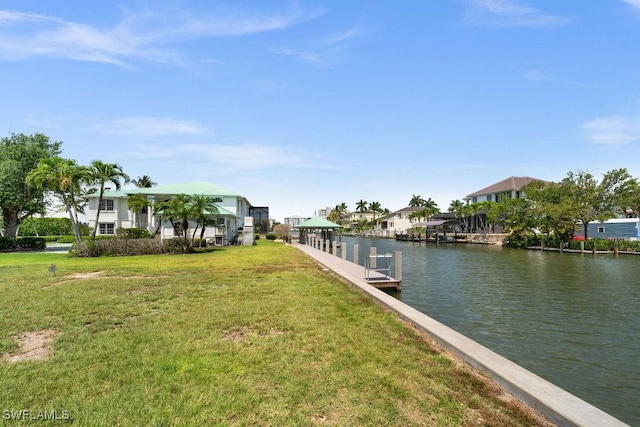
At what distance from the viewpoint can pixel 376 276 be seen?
14.5 metres

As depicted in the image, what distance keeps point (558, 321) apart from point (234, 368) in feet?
29.8

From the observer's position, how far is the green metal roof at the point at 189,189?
121ft

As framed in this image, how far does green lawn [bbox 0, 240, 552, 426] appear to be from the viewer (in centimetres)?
375

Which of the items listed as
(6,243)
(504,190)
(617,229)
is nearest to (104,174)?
(6,243)

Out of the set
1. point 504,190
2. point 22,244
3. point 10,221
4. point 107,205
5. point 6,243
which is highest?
point 504,190

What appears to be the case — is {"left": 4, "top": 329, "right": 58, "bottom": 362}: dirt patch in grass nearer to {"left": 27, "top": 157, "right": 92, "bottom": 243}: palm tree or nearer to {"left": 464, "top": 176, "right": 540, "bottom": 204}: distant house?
{"left": 27, "top": 157, "right": 92, "bottom": 243}: palm tree

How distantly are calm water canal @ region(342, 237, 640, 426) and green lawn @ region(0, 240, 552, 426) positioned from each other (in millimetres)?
2449

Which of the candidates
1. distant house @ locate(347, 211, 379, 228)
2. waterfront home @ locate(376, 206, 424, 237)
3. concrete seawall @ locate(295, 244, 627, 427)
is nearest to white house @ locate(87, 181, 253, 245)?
concrete seawall @ locate(295, 244, 627, 427)

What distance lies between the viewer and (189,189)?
38406 mm

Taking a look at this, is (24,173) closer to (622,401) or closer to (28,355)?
(28,355)

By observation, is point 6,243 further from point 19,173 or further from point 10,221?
point 19,173

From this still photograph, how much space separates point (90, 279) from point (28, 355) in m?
8.03

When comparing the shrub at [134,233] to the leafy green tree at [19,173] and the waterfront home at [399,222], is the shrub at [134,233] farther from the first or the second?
the waterfront home at [399,222]

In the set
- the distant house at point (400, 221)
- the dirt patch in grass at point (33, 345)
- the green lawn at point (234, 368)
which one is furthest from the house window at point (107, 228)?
the distant house at point (400, 221)
